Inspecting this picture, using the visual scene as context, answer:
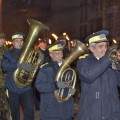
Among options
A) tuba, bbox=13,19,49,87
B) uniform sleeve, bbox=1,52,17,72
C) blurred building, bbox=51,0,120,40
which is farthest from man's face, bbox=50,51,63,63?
blurred building, bbox=51,0,120,40

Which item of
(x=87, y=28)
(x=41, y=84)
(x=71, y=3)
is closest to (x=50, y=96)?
(x=41, y=84)

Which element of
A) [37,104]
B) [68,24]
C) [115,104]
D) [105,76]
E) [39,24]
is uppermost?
[68,24]

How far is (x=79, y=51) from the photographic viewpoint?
6129mm

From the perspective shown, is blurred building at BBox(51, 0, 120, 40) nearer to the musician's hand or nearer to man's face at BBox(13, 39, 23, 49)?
man's face at BBox(13, 39, 23, 49)

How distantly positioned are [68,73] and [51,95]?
42 centimetres

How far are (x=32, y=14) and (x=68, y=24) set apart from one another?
1430 centimetres

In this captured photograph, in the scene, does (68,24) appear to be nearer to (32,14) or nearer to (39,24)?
(32,14)

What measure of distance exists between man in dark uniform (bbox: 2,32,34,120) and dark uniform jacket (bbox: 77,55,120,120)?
8.77 ft

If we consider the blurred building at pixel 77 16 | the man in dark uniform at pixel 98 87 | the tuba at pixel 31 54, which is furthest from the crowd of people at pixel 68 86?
the blurred building at pixel 77 16

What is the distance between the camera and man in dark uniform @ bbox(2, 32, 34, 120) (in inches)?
300

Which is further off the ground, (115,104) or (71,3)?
(71,3)

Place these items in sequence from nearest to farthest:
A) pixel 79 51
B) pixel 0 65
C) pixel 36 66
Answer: pixel 79 51 < pixel 36 66 < pixel 0 65

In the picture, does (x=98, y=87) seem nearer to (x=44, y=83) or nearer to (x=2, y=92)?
(x=44, y=83)

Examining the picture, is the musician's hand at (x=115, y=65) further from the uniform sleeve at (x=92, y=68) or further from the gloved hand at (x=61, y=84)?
the gloved hand at (x=61, y=84)
